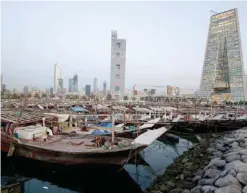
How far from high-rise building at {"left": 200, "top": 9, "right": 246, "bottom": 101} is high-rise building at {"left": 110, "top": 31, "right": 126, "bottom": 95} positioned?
A: 113 feet

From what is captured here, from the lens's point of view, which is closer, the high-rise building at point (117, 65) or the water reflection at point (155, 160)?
the water reflection at point (155, 160)

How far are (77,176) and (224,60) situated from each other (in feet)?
263

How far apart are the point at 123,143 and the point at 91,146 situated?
1588 millimetres

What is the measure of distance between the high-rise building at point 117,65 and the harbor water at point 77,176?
7693 cm

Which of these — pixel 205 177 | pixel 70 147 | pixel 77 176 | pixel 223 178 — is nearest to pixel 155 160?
pixel 205 177

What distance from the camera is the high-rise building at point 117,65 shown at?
294 feet

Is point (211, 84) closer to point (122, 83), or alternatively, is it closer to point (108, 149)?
point (122, 83)

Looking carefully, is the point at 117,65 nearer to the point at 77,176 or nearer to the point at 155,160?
the point at 155,160

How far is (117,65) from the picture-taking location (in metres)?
91.9

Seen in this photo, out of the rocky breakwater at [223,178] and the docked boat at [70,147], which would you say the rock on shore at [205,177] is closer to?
the rocky breakwater at [223,178]

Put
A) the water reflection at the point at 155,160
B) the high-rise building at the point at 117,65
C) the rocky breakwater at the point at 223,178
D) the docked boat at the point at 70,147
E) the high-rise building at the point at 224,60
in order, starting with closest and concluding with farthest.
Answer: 1. the rocky breakwater at the point at 223,178
2. the docked boat at the point at 70,147
3. the water reflection at the point at 155,160
4. the high-rise building at the point at 224,60
5. the high-rise building at the point at 117,65

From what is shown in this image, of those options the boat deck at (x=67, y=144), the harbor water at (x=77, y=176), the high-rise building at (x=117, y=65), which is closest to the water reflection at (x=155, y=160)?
the harbor water at (x=77, y=176)

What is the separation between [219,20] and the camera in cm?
8088

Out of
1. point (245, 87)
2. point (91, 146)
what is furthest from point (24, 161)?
point (245, 87)
